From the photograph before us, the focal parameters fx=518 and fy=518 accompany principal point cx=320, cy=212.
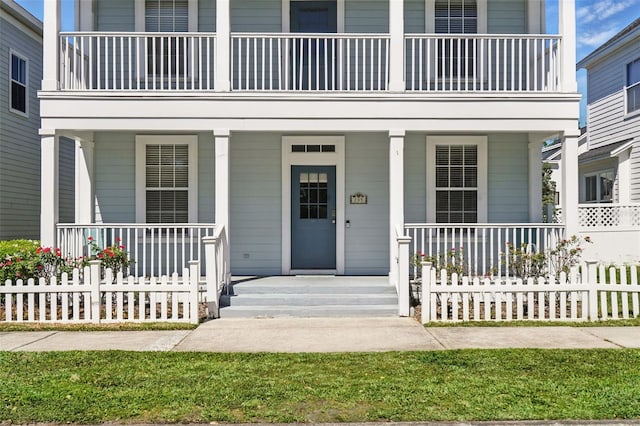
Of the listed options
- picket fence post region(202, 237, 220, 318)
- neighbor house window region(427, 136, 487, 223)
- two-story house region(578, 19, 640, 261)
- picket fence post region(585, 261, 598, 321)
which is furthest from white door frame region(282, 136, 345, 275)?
two-story house region(578, 19, 640, 261)

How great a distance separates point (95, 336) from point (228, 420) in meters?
3.70

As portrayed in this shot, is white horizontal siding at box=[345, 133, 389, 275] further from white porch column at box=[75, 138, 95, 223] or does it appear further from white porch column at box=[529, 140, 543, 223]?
white porch column at box=[75, 138, 95, 223]

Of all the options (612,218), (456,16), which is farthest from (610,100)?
(456,16)

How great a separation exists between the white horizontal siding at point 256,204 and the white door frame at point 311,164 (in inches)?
5.3

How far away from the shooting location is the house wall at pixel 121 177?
415 inches

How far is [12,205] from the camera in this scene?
13.4 metres

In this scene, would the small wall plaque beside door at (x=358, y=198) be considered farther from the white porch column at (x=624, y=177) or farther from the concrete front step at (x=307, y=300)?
the white porch column at (x=624, y=177)

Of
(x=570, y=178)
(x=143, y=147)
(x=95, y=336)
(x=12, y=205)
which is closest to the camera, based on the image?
(x=95, y=336)

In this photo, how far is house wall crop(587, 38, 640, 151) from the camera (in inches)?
653

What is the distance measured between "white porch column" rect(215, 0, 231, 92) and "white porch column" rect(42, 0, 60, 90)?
2746 mm

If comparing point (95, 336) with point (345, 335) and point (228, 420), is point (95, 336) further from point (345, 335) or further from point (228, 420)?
point (228, 420)

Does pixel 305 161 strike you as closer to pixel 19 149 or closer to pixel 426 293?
pixel 426 293

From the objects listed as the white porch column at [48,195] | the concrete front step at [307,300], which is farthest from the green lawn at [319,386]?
the white porch column at [48,195]

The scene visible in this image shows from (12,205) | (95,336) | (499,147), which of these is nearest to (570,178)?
(499,147)
